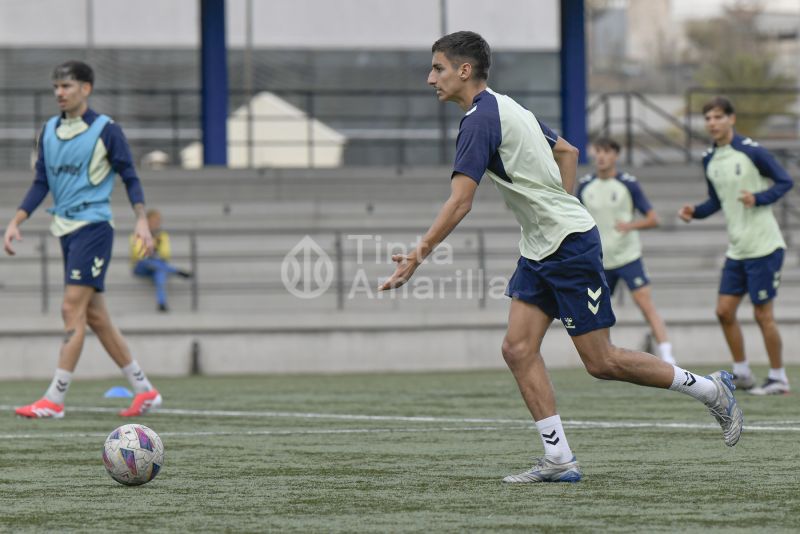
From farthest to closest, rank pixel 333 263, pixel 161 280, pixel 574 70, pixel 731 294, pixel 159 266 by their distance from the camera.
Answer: pixel 574 70 → pixel 333 263 → pixel 159 266 → pixel 161 280 → pixel 731 294

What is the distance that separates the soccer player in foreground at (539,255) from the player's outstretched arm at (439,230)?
17 cm

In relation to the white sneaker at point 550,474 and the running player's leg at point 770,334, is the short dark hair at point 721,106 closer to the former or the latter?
the running player's leg at point 770,334

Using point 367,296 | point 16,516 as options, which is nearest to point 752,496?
point 16,516

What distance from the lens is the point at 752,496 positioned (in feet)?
19.3

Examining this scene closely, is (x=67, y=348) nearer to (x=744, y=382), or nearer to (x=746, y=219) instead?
(x=746, y=219)

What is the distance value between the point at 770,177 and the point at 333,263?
7607 millimetres

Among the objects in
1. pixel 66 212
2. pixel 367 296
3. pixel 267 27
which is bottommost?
pixel 367 296

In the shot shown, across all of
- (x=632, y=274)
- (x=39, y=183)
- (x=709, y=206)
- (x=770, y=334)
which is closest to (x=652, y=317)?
(x=632, y=274)

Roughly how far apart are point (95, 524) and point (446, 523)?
125 centimetres

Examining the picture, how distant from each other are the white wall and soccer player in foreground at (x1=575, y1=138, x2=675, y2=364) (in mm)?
10956

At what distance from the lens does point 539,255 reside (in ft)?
21.2

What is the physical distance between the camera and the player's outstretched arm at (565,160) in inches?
262

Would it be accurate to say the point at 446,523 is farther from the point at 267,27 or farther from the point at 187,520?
the point at 267,27

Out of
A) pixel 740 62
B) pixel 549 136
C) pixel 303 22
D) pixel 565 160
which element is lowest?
pixel 565 160
